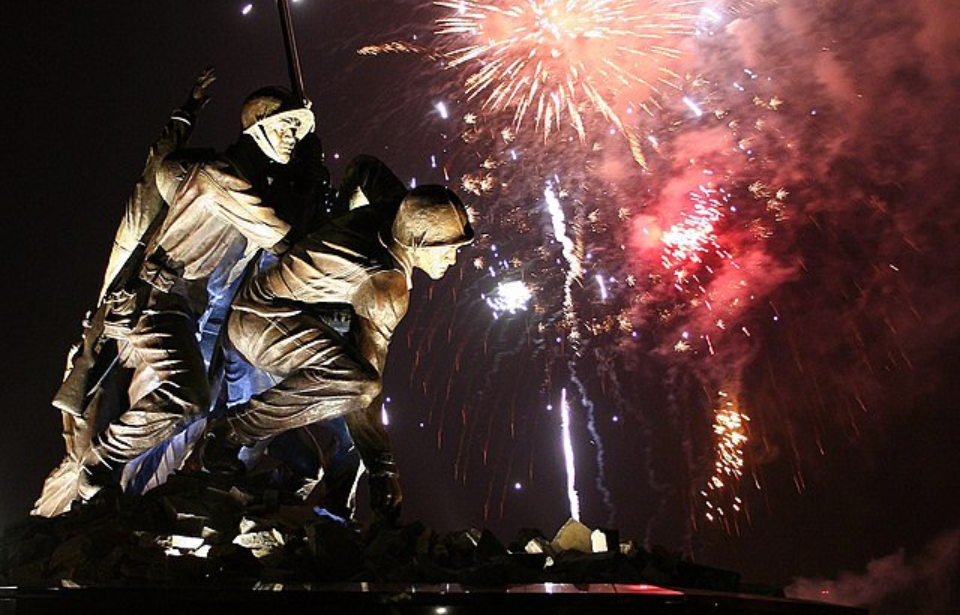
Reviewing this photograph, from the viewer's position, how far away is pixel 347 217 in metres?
4.75

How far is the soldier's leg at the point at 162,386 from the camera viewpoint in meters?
4.74

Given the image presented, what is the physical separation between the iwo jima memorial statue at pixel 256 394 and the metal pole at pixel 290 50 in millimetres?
12

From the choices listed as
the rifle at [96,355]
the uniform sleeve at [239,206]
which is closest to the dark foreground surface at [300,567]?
the rifle at [96,355]

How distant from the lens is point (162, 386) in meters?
4.79

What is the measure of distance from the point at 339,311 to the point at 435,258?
1.97 ft

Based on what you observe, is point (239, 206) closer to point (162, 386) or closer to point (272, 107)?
point (272, 107)

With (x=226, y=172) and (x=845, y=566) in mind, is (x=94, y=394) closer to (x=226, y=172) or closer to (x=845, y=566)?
(x=226, y=172)

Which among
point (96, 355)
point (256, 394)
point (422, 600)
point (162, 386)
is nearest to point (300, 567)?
point (422, 600)

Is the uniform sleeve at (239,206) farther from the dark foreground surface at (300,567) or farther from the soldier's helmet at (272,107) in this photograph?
the dark foreground surface at (300,567)

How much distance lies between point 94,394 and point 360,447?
1.61m

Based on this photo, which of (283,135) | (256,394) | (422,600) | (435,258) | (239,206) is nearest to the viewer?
(422,600)

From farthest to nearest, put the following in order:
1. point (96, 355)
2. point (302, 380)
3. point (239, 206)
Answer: point (96, 355)
point (239, 206)
point (302, 380)

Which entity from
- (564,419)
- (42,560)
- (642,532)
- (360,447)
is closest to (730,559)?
(642,532)

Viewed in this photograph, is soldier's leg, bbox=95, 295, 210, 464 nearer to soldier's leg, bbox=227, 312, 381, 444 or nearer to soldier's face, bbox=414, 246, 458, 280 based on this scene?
soldier's leg, bbox=227, 312, 381, 444
